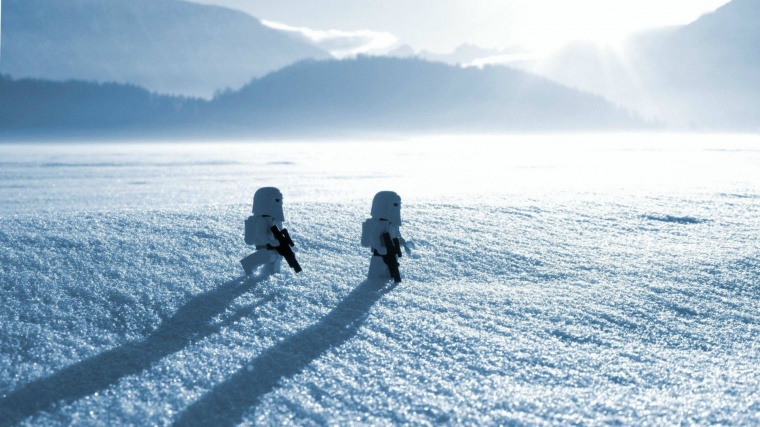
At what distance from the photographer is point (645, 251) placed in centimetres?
333

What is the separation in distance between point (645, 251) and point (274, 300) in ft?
6.91

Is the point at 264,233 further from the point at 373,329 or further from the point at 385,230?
the point at 373,329

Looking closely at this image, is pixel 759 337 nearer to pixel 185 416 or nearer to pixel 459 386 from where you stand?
pixel 459 386

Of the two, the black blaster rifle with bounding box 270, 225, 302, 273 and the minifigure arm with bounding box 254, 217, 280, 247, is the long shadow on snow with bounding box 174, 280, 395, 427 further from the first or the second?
the minifigure arm with bounding box 254, 217, 280, 247

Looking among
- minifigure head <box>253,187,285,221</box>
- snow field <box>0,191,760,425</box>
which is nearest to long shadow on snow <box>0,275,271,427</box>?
snow field <box>0,191,760,425</box>

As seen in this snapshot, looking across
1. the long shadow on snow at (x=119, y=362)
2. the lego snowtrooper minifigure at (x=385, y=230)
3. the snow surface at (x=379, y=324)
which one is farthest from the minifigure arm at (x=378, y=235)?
the long shadow on snow at (x=119, y=362)

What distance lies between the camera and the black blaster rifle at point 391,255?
2.59 meters

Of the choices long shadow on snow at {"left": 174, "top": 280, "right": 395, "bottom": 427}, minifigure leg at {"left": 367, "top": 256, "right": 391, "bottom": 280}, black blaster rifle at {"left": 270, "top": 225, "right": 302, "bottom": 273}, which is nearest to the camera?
long shadow on snow at {"left": 174, "top": 280, "right": 395, "bottom": 427}

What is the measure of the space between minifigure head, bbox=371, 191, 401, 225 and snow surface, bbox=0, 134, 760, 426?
0.30 m

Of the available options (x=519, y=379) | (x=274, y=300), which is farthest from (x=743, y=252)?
(x=274, y=300)

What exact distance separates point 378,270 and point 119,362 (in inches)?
47.2

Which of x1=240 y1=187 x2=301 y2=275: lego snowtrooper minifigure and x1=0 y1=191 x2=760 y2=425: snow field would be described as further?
x1=240 y1=187 x2=301 y2=275: lego snowtrooper minifigure

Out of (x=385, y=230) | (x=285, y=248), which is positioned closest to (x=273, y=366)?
(x=285, y=248)

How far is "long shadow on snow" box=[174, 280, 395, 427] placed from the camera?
4.88 feet
